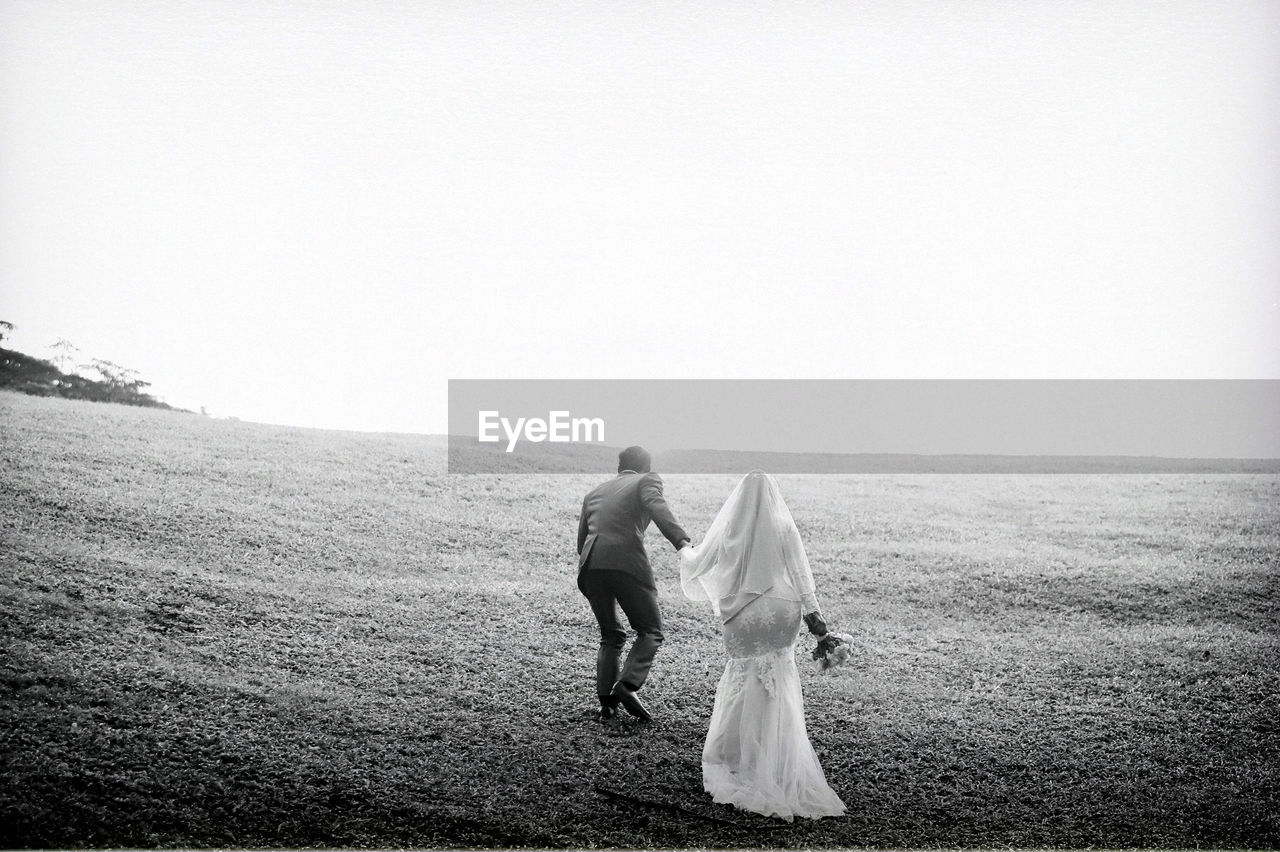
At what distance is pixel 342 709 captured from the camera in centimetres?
674

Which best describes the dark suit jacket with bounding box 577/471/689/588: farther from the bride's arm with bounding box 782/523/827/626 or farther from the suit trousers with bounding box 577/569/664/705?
the bride's arm with bounding box 782/523/827/626

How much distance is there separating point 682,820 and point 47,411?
34.3 feet

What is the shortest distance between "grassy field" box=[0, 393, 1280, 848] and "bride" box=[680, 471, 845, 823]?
18 centimetres

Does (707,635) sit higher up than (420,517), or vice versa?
(420,517)

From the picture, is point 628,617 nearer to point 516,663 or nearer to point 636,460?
point 636,460

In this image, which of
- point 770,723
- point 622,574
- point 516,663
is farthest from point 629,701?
point 516,663

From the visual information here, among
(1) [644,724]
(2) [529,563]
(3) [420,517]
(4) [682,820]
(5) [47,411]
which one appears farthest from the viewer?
(5) [47,411]

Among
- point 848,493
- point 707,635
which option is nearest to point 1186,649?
point 707,635

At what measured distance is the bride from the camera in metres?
5.45

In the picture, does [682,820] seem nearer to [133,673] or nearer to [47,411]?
[133,673]
